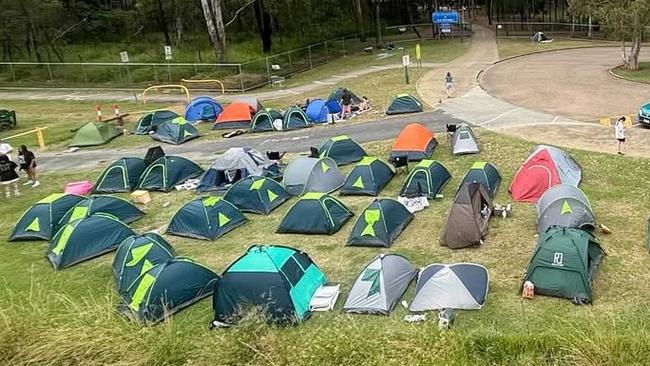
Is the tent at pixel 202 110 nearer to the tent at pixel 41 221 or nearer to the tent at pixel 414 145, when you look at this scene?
the tent at pixel 414 145

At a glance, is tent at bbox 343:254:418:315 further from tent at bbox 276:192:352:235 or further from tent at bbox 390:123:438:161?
tent at bbox 390:123:438:161

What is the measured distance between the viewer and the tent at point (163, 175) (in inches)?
821

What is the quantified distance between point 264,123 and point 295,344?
23.4 meters

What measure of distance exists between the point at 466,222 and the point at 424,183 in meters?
3.65

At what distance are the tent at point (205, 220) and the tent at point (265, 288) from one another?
4.38m

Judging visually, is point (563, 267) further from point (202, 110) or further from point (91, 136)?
point (202, 110)

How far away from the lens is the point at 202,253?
51.8 feet

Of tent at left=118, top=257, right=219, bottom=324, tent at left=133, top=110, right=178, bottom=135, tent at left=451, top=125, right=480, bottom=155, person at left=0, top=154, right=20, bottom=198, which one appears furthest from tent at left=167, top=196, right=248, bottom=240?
tent at left=133, top=110, right=178, bottom=135

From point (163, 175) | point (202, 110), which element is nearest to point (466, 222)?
point (163, 175)

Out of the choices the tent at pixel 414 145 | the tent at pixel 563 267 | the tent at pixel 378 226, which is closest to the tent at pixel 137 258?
the tent at pixel 378 226

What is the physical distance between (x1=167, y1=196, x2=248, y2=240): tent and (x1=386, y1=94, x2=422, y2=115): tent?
14.4 meters

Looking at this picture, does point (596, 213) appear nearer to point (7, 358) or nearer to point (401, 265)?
point (401, 265)

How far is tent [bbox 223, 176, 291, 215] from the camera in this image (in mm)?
18203

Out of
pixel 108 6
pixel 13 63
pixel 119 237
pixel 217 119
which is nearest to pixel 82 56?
pixel 13 63
